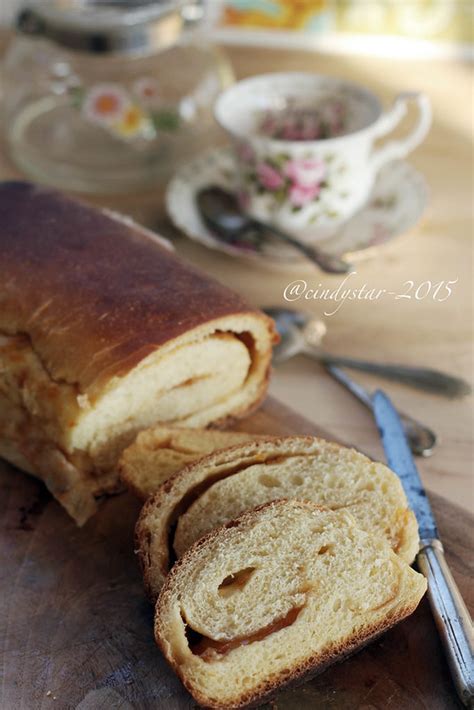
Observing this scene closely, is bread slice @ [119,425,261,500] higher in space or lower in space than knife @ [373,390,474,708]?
lower

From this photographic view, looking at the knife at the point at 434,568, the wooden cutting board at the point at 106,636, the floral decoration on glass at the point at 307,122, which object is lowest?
the wooden cutting board at the point at 106,636

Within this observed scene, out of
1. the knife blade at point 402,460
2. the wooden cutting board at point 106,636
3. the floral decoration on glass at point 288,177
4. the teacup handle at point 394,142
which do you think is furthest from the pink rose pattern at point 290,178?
the wooden cutting board at point 106,636

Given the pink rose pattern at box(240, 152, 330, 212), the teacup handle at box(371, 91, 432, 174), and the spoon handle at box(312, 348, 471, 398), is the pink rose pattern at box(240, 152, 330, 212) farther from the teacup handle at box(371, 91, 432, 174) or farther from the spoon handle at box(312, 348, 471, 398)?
the spoon handle at box(312, 348, 471, 398)

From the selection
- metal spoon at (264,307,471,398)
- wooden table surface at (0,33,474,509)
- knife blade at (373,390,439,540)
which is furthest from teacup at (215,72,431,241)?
knife blade at (373,390,439,540)

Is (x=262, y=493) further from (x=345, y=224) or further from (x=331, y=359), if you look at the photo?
(x=345, y=224)

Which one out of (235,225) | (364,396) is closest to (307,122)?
(235,225)

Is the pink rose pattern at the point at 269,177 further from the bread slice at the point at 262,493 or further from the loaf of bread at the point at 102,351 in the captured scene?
the bread slice at the point at 262,493

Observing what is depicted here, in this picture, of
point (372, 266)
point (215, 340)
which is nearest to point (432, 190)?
point (372, 266)
